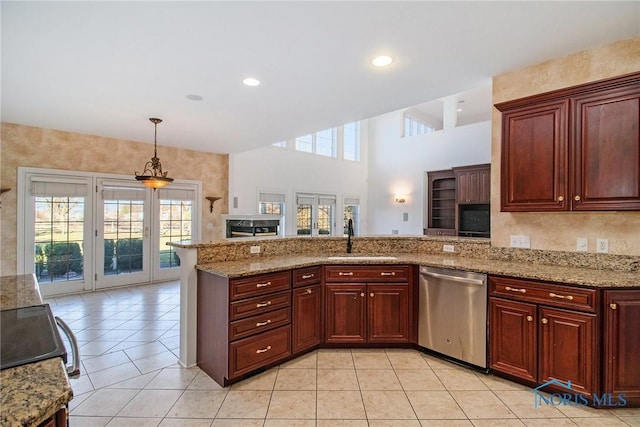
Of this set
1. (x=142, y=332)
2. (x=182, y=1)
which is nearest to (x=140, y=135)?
(x=142, y=332)

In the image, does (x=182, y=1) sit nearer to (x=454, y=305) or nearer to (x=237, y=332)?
(x=237, y=332)

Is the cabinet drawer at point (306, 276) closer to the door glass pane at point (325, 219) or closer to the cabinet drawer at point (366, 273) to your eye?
the cabinet drawer at point (366, 273)

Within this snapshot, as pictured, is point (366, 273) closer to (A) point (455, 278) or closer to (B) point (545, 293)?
(A) point (455, 278)

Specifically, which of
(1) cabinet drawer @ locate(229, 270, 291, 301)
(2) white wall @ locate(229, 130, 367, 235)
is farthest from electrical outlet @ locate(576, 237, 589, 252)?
(2) white wall @ locate(229, 130, 367, 235)

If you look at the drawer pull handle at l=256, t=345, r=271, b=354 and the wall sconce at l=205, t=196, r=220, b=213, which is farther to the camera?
the wall sconce at l=205, t=196, r=220, b=213

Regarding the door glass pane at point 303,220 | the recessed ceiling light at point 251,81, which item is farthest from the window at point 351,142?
the recessed ceiling light at point 251,81

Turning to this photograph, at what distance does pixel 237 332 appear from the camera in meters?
2.39

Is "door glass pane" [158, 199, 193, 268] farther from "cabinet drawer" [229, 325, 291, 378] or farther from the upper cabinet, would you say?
the upper cabinet

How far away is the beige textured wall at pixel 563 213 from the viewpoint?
92.3 inches

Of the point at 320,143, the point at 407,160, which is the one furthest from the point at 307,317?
the point at 320,143

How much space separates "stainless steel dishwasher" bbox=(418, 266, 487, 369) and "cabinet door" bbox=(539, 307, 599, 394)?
1.31ft

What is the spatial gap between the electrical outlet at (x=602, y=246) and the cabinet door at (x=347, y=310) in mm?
1882

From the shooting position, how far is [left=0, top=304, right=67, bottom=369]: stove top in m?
1.00

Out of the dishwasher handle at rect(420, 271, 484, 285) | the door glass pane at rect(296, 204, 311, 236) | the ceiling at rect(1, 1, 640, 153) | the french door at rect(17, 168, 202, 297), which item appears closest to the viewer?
the ceiling at rect(1, 1, 640, 153)
